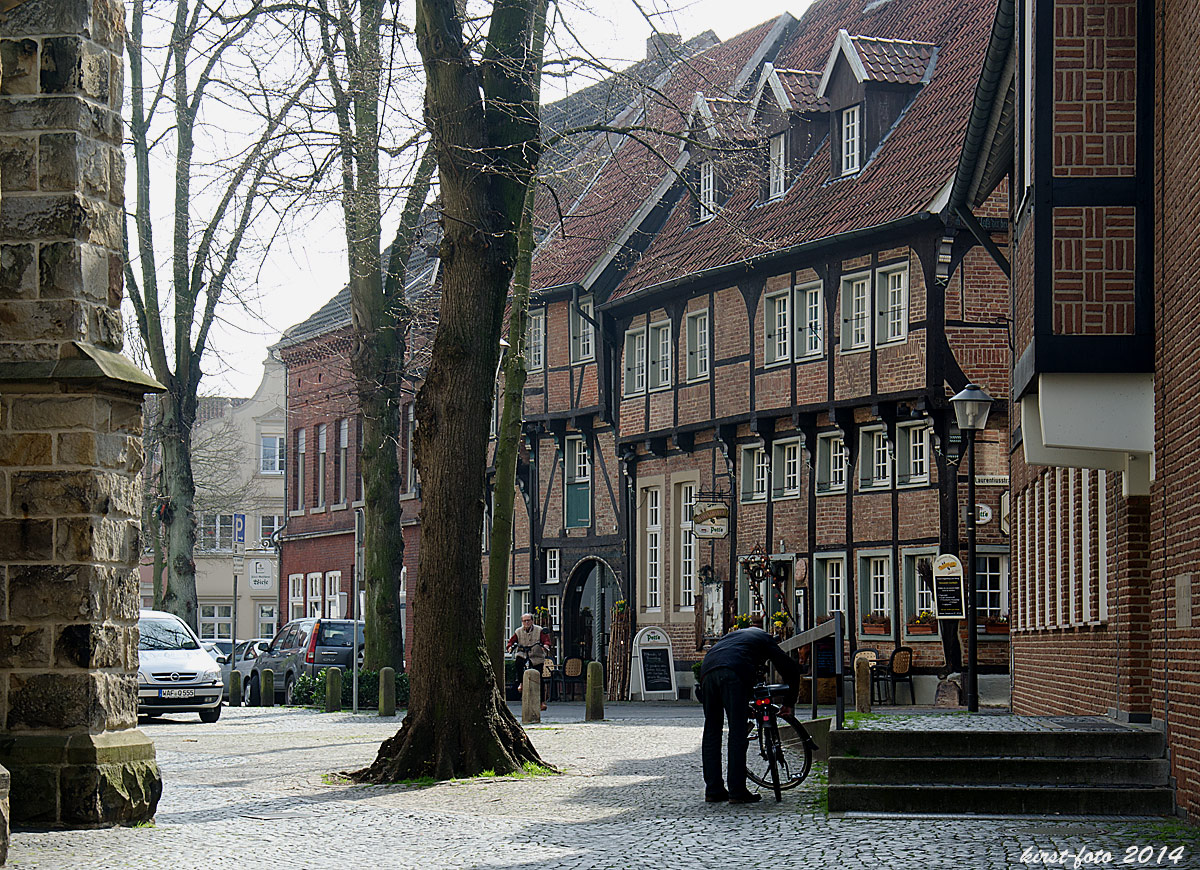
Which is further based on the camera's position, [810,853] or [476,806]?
[476,806]

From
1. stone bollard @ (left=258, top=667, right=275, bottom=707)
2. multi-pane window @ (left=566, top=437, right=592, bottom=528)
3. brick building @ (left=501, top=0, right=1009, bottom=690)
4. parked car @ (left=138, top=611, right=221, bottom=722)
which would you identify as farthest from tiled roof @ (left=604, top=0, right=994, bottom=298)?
stone bollard @ (left=258, top=667, right=275, bottom=707)

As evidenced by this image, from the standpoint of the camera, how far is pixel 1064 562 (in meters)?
18.2

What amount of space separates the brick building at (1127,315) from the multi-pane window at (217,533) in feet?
209

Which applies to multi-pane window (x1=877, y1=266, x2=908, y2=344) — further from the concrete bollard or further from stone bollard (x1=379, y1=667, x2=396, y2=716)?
the concrete bollard

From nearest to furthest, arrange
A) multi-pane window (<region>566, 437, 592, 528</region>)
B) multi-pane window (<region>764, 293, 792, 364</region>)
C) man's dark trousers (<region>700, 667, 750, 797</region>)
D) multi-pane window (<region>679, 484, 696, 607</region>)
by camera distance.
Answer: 1. man's dark trousers (<region>700, 667, 750, 797</region>)
2. multi-pane window (<region>764, 293, 792, 364</region>)
3. multi-pane window (<region>679, 484, 696, 607</region>)
4. multi-pane window (<region>566, 437, 592, 528</region>)

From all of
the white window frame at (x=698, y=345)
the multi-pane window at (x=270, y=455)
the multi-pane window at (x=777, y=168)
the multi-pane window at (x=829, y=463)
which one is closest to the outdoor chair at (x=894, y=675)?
the multi-pane window at (x=829, y=463)

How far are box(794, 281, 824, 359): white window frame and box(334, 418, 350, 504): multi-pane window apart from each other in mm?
22639

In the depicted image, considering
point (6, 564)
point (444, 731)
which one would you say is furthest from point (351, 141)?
point (6, 564)

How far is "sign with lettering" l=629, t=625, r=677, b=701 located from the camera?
34.3 meters

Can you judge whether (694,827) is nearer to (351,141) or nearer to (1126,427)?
(1126,427)

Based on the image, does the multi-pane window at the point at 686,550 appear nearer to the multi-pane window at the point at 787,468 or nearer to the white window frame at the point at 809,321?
the multi-pane window at the point at 787,468

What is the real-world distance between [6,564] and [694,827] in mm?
5046

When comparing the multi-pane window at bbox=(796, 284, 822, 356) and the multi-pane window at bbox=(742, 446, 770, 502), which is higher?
the multi-pane window at bbox=(796, 284, 822, 356)

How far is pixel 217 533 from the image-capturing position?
77375mm
